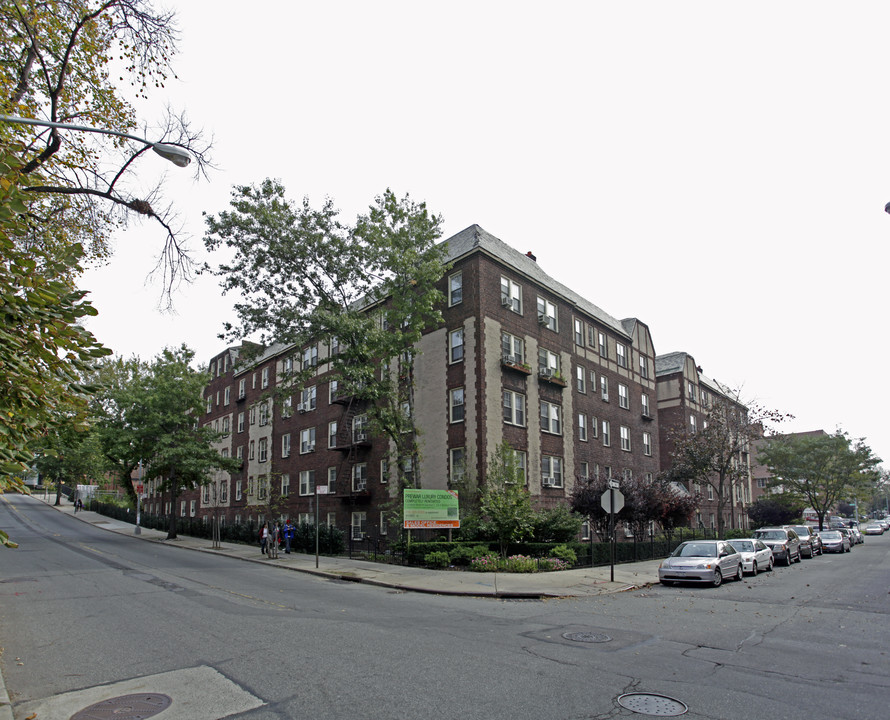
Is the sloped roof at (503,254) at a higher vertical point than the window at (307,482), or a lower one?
higher

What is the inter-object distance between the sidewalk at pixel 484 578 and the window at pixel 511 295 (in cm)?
1248

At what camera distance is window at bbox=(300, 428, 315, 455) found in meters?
36.8

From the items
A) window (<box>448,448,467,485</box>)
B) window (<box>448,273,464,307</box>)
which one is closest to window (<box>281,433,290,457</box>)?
window (<box>448,448,467,485</box>)

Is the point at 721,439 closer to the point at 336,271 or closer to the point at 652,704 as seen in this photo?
the point at 336,271

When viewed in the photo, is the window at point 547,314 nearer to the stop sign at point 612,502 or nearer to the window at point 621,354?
the window at point 621,354

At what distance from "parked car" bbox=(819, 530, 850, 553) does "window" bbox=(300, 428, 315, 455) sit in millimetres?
32094

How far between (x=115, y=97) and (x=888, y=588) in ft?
78.5

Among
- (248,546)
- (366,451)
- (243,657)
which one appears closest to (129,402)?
(248,546)

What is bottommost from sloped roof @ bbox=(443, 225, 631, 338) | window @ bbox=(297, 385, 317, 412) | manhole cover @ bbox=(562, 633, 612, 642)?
manhole cover @ bbox=(562, 633, 612, 642)

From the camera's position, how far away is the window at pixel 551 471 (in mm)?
29406

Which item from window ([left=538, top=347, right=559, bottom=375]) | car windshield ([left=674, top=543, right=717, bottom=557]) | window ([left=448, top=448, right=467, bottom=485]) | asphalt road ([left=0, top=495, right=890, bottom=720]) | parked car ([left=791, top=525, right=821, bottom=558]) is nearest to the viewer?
asphalt road ([left=0, top=495, right=890, bottom=720])

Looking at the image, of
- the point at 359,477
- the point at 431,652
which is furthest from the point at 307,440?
the point at 431,652

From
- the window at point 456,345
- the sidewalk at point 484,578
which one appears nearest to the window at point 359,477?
the sidewalk at point 484,578

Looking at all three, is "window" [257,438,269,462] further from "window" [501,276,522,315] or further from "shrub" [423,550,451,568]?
"shrub" [423,550,451,568]
